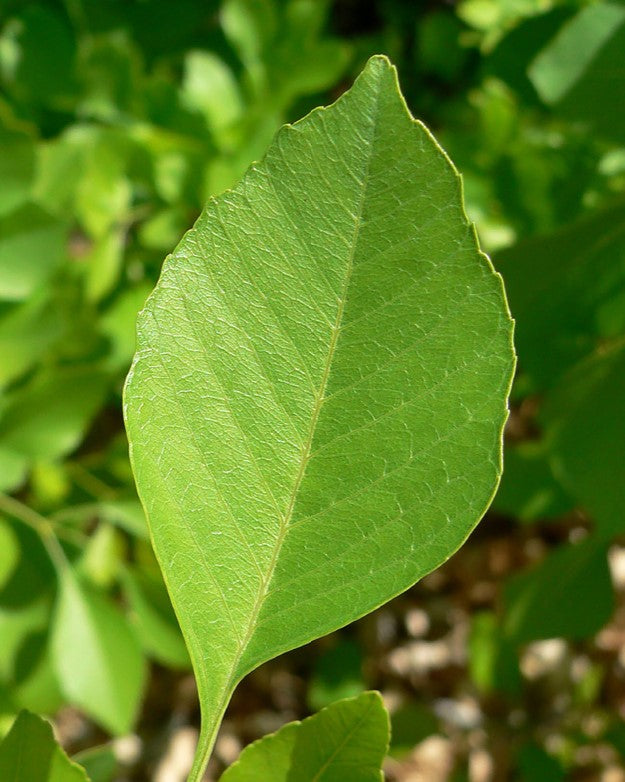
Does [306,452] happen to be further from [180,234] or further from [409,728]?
[409,728]

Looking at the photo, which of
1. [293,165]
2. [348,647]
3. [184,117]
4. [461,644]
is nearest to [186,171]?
[184,117]

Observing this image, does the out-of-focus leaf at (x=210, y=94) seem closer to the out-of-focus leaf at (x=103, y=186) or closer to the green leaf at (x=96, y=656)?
the out-of-focus leaf at (x=103, y=186)

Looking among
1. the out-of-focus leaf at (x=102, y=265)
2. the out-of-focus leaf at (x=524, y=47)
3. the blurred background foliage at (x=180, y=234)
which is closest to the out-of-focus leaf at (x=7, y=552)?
the blurred background foliage at (x=180, y=234)

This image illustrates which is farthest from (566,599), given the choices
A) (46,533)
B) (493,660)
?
(46,533)

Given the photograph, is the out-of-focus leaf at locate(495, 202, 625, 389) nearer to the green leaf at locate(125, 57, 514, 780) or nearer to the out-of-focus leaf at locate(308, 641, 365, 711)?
the green leaf at locate(125, 57, 514, 780)

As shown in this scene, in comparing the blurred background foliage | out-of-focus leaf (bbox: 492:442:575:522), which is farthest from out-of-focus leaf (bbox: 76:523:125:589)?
out-of-focus leaf (bbox: 492:442:575:522)
